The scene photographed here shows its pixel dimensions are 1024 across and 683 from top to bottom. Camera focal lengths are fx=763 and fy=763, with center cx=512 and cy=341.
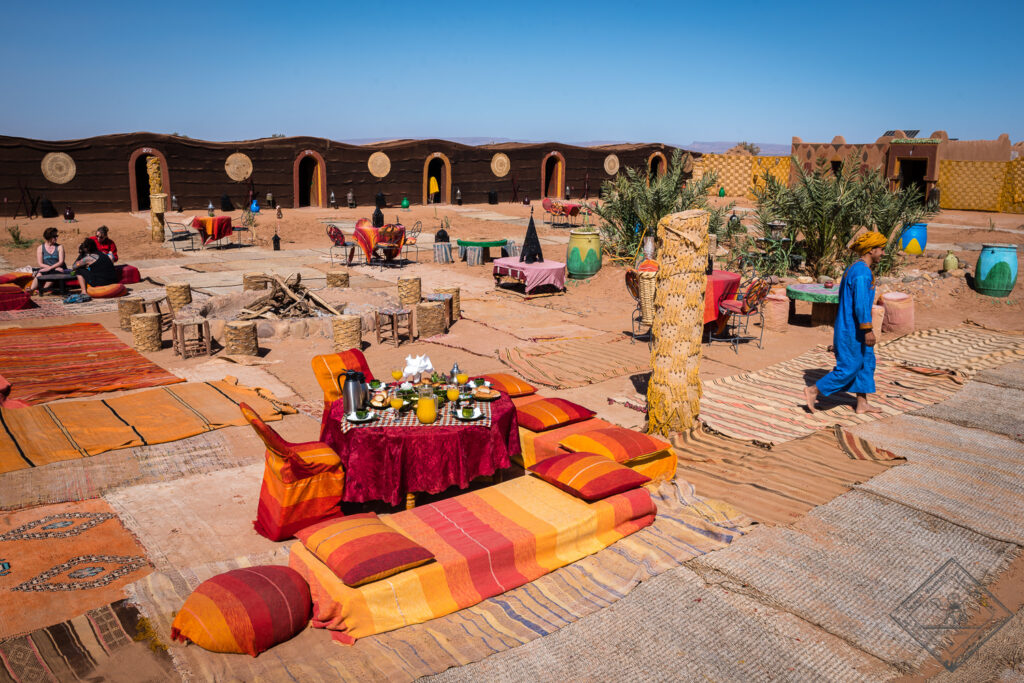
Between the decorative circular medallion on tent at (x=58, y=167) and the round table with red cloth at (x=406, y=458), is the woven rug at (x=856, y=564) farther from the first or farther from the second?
the decorative circular medallion on tent at (x=58, y=167)

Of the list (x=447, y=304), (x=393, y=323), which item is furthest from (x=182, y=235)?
(x=393, y=323)

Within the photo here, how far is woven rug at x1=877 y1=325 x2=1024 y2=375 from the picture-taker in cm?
826

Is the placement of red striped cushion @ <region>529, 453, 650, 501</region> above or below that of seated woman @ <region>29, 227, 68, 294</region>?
below

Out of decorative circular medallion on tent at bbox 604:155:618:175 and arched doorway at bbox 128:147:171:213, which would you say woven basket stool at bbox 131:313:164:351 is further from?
decorative circular medallion on tent at bbox 604:155:618:175

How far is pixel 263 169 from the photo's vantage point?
23.3 meters

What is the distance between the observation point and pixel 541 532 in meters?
4.07

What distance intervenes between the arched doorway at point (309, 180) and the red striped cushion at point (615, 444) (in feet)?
68.2

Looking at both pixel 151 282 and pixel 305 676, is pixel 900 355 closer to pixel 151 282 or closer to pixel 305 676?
pixel 305 676

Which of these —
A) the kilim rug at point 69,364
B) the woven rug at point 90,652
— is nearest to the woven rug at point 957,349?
the woven rug at point 90,652

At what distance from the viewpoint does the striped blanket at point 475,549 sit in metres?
3.57

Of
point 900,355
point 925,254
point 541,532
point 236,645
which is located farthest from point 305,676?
point 925,254

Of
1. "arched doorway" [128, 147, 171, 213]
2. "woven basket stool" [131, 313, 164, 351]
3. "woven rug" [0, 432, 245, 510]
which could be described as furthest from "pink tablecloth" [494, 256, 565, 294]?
"arched doorway" [128, 147, 171, 213]

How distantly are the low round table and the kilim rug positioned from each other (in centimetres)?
751

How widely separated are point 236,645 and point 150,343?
649 cm
